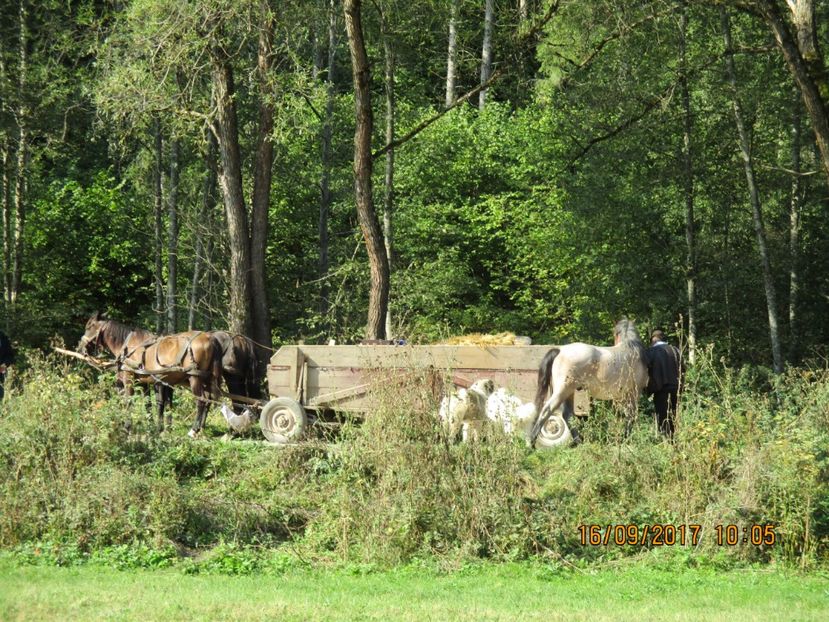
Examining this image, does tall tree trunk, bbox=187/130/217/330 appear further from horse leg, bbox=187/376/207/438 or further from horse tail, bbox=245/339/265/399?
horse leg, bbox=187/376/207/438

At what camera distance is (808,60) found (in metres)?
12.9

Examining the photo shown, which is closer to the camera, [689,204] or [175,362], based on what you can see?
[175,362]

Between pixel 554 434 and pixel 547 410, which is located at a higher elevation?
pixel 547 410

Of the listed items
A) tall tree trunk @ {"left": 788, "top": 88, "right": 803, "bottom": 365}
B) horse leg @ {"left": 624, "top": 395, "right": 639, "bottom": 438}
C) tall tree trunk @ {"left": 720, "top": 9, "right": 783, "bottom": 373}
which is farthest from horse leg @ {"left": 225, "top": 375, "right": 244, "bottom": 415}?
tall tree trunk @ {"left": 788, "top": 88, "right": 803, "bottom": 365}

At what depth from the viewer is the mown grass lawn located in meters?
7.84

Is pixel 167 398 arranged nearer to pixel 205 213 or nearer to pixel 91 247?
pixel 205 213

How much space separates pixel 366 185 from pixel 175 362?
4.63 metres

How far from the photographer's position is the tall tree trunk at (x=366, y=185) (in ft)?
58.6

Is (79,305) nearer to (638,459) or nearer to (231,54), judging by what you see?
(231,54)

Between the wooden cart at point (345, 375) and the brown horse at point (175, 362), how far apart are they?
1.27 metres

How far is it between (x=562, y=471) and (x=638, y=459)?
1.02 meters

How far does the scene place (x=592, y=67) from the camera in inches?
914

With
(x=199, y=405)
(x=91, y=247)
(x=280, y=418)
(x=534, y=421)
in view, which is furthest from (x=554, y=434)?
(x=91, y=247)

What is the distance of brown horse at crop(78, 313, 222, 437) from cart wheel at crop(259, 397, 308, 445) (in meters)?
1.08
